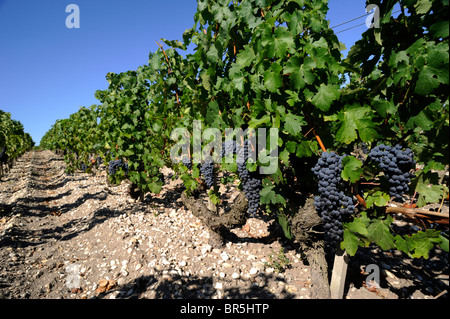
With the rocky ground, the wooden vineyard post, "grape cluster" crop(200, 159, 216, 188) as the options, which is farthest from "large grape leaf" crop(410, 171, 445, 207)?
"grape cluster" crop(200, 159, 216, 188)

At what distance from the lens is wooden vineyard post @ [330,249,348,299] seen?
8.72 ft

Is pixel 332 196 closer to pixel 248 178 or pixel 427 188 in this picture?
pixel 427 188

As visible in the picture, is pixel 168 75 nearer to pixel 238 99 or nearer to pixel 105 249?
pixel 238 99

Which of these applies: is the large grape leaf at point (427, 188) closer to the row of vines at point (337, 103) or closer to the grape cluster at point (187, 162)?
the row of vines at point (337, 103)

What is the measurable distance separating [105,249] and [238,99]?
379 centimetres

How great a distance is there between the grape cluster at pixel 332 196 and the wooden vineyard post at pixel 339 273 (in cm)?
41

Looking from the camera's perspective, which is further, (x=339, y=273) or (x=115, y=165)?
(x=115, y=165)

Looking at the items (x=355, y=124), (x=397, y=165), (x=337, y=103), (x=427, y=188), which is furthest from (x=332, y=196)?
(x=337, y=103)

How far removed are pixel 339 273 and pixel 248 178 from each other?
150 cm

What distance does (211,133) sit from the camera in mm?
3578

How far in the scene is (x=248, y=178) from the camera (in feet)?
10.5

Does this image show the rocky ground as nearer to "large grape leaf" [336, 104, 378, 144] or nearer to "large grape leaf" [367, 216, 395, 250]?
"large grape leaf" [367, 216, 395, 250]
